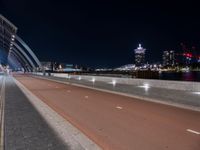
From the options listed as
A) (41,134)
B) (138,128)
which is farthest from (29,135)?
(138,128)

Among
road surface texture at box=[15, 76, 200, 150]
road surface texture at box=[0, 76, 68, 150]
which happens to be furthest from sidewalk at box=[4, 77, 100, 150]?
road surface texture at box=[15, 76, 200, 150]

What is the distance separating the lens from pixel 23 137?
878cm

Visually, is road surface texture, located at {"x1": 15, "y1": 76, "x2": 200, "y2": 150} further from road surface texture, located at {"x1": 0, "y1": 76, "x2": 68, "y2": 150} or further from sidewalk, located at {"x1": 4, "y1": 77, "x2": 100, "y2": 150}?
road surface texture, located at {"x1": 0, "y1": 76, "x2": 68, "y2": 150}

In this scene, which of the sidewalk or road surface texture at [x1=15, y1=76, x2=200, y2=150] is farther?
road surface texture at [x1=15, y1=76, x2=200, y2=150]

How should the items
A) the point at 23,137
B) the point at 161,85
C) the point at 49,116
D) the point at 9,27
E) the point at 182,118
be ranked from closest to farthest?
the point at 23,137 → the point at 182,118 → the point at 49,116 → the point at 161,85 → the point at 9,27

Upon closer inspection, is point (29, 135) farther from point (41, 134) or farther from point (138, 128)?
point (138, 128)

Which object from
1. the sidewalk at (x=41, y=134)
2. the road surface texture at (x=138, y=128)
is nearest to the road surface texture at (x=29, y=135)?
the sidewalk at (x=41, y=134)

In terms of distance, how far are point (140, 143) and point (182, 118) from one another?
174 inches

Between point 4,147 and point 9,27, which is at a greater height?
point 9,27

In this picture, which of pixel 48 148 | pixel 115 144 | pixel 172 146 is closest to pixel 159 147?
pixel 172 146

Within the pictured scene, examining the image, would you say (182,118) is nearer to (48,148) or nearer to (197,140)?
(197,140)

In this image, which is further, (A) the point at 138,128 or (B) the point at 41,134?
(A) the point at 138,128

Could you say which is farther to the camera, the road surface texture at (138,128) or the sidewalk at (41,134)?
the road surface texture at (138,128)

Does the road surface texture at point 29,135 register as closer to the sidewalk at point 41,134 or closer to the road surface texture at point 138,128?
the sidewalk at point 41,134
